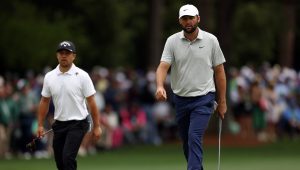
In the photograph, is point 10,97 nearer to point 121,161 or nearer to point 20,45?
point 121,161

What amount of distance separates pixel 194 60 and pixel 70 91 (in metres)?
1.77

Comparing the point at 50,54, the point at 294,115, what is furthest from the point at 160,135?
the point at 50,54

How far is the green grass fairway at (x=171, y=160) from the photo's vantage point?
23.2m

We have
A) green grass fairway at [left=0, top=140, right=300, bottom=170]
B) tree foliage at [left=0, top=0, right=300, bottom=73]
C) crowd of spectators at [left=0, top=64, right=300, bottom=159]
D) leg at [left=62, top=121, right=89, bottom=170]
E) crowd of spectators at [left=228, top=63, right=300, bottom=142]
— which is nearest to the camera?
leg at [left=62, top=121, right=89, bottom=170]

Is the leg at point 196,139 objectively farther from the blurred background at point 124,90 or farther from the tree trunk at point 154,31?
the tree trunk at point 154,31

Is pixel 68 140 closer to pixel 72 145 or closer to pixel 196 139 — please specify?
pixel 72 145

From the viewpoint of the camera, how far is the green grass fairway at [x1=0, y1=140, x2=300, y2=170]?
23234 mm

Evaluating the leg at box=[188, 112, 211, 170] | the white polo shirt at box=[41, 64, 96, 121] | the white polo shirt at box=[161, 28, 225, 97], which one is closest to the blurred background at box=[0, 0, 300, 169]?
the white polo shirt at box=[41, 64, 96, 121]

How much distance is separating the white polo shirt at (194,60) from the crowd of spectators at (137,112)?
43.1ft

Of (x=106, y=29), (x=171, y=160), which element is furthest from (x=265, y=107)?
(x=106, y=29)

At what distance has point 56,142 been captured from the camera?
1535 cm

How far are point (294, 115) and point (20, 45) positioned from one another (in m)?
10.00

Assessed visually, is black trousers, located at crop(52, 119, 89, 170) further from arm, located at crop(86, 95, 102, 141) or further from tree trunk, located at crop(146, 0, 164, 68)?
tree trunk, located at crop(146, 0, 164, 68)

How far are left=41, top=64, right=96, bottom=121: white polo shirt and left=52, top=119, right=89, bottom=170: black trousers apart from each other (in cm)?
10
